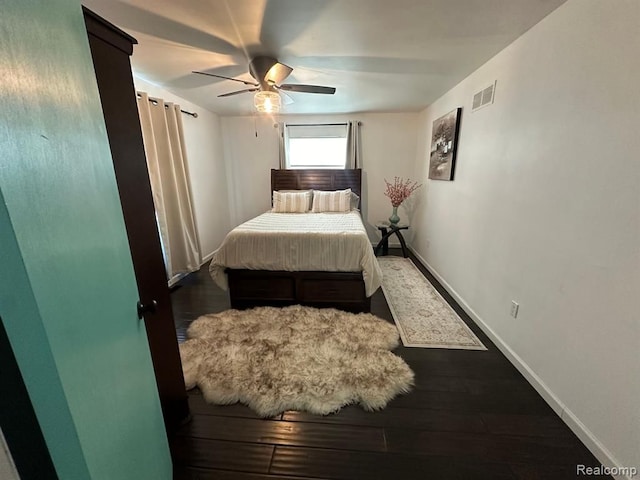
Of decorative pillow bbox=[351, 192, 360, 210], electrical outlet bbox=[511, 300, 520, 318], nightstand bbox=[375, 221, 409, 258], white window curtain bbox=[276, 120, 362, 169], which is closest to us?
electrical outlet bbox=[511, 300, 520, 318]

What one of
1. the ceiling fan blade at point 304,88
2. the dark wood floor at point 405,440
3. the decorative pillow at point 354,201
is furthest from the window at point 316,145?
the dark wood floor at point 405,440

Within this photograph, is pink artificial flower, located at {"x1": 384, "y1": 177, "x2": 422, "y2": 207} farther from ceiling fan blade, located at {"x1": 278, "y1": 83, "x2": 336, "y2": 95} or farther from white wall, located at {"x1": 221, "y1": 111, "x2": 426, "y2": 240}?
ceiling fan blade, located at {"x1": 278, "y1": 83, "x2": 336, "y2": 95}

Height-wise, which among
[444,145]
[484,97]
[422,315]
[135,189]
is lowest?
[422,315]

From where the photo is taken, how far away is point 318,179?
4.51m

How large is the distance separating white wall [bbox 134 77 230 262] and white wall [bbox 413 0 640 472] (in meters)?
3.56

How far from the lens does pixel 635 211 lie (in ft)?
3.69

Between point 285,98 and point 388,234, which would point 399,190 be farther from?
point 285,98

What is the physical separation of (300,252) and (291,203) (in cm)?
164

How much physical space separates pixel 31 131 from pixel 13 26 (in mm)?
197

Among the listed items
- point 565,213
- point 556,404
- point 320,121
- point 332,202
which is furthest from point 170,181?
point 556,404

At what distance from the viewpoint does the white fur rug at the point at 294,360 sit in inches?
62.4

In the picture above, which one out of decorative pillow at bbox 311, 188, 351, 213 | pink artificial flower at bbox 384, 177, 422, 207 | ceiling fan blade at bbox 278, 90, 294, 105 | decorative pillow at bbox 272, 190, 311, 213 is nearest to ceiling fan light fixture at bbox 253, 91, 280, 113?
ceiling fan blade at bbox 278, 90, 294, 105

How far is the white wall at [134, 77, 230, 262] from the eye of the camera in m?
3.67

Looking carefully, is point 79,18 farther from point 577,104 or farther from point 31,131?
point 577,104
